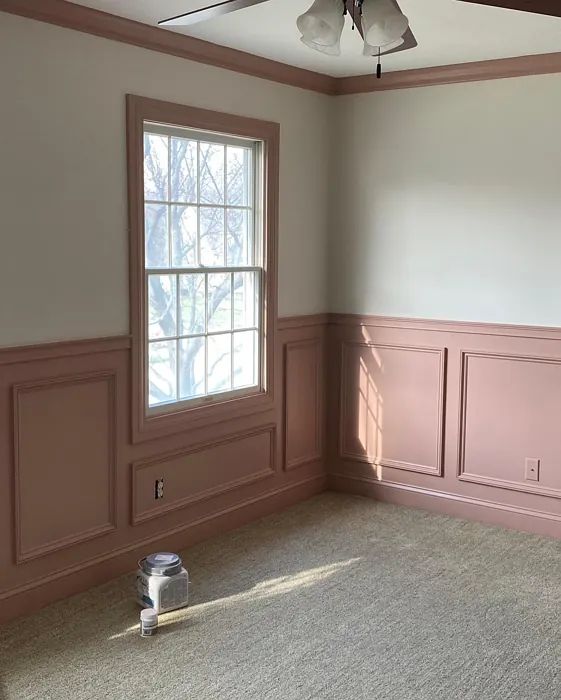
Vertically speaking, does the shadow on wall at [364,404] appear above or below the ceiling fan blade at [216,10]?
below

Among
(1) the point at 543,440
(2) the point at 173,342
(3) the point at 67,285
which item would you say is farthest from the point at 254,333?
(1) the point at 543,440

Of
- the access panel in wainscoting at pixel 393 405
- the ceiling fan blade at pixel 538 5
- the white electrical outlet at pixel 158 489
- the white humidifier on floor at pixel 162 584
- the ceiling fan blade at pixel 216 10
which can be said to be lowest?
the white humidifier on floor at pixel 162 584

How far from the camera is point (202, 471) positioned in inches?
169

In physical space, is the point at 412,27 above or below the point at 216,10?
above

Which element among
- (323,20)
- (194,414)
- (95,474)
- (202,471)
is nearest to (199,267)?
(194,414)

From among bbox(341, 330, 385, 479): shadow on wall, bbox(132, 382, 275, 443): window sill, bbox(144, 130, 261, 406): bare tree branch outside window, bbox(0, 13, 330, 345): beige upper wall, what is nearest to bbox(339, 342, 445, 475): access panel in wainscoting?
bbox(341, 330, 385, 479): shadow on wall

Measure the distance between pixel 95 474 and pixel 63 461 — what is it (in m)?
0.21

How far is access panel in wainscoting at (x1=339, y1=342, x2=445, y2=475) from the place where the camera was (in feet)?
15.7

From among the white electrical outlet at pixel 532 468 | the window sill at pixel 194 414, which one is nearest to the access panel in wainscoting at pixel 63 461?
the window sill at pixel 194 414

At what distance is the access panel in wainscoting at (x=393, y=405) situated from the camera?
15.7 ft

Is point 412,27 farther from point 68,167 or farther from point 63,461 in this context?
point 63,461

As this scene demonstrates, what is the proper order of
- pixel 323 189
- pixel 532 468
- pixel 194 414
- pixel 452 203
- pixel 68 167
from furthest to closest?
pixel 323 189 → pixel 452 203 → pixel 532 468 → pixel 194 414 → pixel 68 167

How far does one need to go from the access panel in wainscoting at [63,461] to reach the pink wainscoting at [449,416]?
178 centimetres

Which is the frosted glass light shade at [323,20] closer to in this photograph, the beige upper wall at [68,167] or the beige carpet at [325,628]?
the beige upper wall at [68,167]
